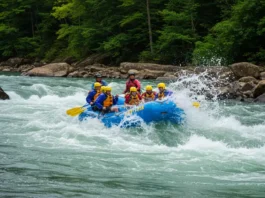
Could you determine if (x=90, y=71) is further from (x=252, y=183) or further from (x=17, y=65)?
(x=252, y=183)

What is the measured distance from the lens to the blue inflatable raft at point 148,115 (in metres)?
10.2

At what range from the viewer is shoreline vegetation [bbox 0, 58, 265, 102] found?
55.5ft

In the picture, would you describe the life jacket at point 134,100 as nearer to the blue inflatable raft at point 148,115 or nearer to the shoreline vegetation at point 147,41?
the blue inflatable raft at point 148,115

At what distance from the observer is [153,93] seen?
37.1 feet

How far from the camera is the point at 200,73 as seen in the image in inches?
734

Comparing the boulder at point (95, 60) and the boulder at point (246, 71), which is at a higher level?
the boulder at point (95, 60)

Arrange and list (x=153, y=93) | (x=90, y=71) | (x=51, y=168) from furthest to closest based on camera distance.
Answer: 1. (x=90, y=71)
2. (x=153, y=93)
3. (x=51, y=168)

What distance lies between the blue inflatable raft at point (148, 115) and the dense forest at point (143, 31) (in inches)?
463

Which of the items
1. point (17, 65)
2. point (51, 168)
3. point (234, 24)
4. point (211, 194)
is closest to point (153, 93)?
point (51, 168)

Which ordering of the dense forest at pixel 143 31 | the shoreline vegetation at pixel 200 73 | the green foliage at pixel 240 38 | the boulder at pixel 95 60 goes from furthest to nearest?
the boulder at pixel 95 60
the dense forest at pixel 143 31
the green foliage at pixel 240 38
the shoreline vegetation at pixel 200 73

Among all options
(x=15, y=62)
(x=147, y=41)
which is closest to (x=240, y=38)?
(x=147, y=41)

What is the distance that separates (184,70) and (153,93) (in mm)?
12422

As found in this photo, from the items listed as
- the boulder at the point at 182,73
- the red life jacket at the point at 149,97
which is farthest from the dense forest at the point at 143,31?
the red life jacket at the point at 149,97

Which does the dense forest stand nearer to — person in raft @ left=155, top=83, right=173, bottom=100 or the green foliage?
the green foliage
